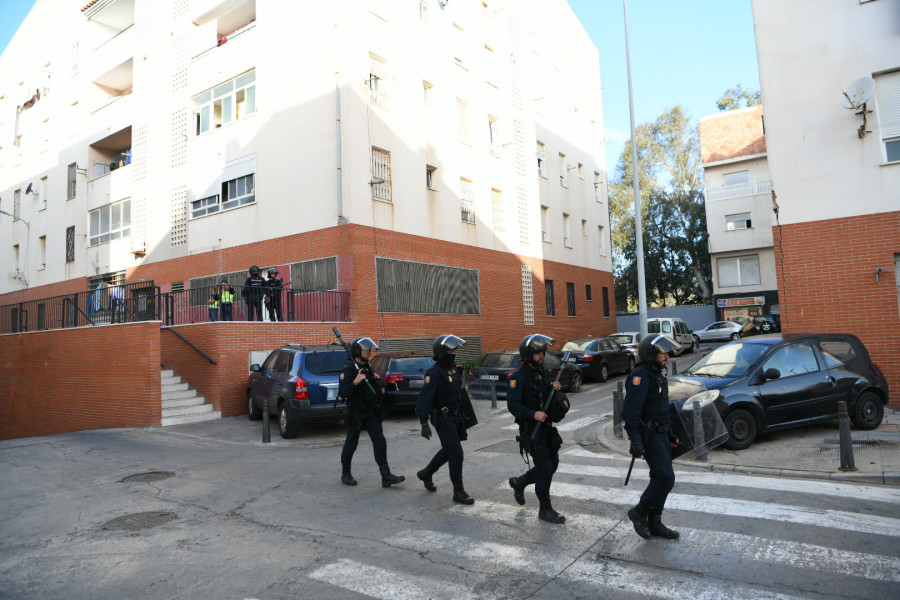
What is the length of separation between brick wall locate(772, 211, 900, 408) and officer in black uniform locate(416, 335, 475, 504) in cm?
900

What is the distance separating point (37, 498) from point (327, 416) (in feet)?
15.3

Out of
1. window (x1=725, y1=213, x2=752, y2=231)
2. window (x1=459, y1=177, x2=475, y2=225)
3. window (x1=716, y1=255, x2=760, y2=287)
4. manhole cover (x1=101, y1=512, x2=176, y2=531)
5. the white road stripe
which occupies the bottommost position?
manhole cover (x1=101, y1=512, x2=176, y2=531)

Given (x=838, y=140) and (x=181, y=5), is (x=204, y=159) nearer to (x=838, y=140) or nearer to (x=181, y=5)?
(x=181, y=5)

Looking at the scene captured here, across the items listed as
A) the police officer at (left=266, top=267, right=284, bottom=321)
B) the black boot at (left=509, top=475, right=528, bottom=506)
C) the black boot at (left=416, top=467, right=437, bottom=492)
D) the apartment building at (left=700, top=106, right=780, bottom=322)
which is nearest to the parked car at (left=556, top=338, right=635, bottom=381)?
the police officer at (left=266, top=267, right=284, bottom=321)

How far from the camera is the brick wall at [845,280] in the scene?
454 inches

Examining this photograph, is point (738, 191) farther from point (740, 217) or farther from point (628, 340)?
point (628, 340)

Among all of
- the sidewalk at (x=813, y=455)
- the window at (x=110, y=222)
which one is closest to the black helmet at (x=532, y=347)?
the sidewalk at (x=813, y=455)

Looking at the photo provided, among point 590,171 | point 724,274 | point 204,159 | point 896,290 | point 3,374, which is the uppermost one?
point 590,171

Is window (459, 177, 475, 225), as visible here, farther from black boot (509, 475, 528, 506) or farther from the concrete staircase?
black boot (509, 475, 528, 506)

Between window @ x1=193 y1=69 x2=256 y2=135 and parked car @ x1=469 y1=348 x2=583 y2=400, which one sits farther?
window @ x1=193 y1=69 x2=256 y2=135

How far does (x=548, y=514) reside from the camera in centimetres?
552

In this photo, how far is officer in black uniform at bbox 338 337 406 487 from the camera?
23.4ft

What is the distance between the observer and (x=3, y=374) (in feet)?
63.0

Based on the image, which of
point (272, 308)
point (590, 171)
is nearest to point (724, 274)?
point (590, 171)
